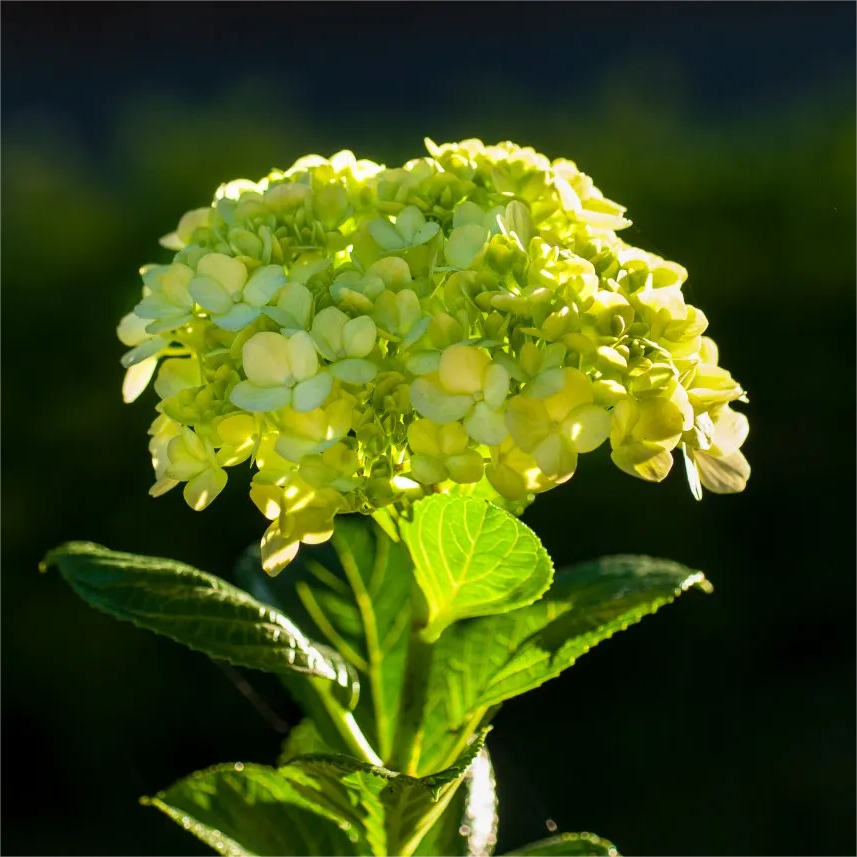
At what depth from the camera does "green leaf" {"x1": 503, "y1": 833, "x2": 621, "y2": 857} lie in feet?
2.39

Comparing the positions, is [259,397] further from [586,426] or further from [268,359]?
[586,426]

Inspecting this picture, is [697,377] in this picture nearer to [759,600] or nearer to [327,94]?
[759,600]

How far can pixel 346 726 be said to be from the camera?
2.36ft

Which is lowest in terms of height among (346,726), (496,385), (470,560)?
(346,726)

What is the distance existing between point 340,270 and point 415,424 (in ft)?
0.35

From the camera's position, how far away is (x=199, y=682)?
1.72 m

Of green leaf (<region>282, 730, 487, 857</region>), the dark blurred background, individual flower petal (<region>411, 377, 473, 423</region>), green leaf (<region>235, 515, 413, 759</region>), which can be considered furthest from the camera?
the dark blurred background

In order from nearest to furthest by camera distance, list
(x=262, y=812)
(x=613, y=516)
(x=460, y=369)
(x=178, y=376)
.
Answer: (x=460, y=369) → (x=178, y=376) → (x=262, y=812) → (x=613, y=516)

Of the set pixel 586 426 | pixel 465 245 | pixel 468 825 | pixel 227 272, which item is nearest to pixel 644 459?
pixel 586 426

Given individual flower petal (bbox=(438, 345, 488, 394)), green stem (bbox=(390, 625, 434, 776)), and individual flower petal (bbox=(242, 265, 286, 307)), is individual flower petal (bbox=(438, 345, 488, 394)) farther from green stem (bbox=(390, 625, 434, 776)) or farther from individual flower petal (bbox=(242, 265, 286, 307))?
green stem (bbox=(390, 625, 434, 776))

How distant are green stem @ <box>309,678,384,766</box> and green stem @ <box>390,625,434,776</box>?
0.8 inches

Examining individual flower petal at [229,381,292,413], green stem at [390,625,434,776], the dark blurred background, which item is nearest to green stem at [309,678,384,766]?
green stem at [390,625,434,776]

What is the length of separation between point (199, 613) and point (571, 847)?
314 mm

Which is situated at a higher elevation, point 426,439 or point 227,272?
point 227,272
